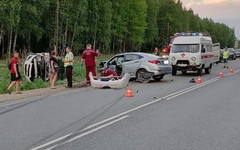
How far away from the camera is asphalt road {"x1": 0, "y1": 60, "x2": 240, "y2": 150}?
682 cm

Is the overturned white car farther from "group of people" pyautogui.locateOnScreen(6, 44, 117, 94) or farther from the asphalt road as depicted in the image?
the asphalt road

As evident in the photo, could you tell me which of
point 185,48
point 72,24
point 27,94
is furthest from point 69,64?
point 72,24

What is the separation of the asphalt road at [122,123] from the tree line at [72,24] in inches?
1124

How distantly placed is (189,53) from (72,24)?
3374cm

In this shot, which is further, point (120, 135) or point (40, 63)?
point (40, 63)

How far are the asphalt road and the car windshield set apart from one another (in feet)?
36.2

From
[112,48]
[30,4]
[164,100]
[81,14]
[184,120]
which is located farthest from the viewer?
[112,48]

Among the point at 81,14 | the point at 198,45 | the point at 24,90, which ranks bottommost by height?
the point at 24,90

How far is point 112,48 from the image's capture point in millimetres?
82875

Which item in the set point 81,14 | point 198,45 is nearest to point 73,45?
point 81,14

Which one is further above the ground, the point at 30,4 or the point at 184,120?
the point at 30,4

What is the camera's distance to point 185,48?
2466cm

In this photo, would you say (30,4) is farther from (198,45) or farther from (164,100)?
(164,100)

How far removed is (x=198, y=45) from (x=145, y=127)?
17.1 m
